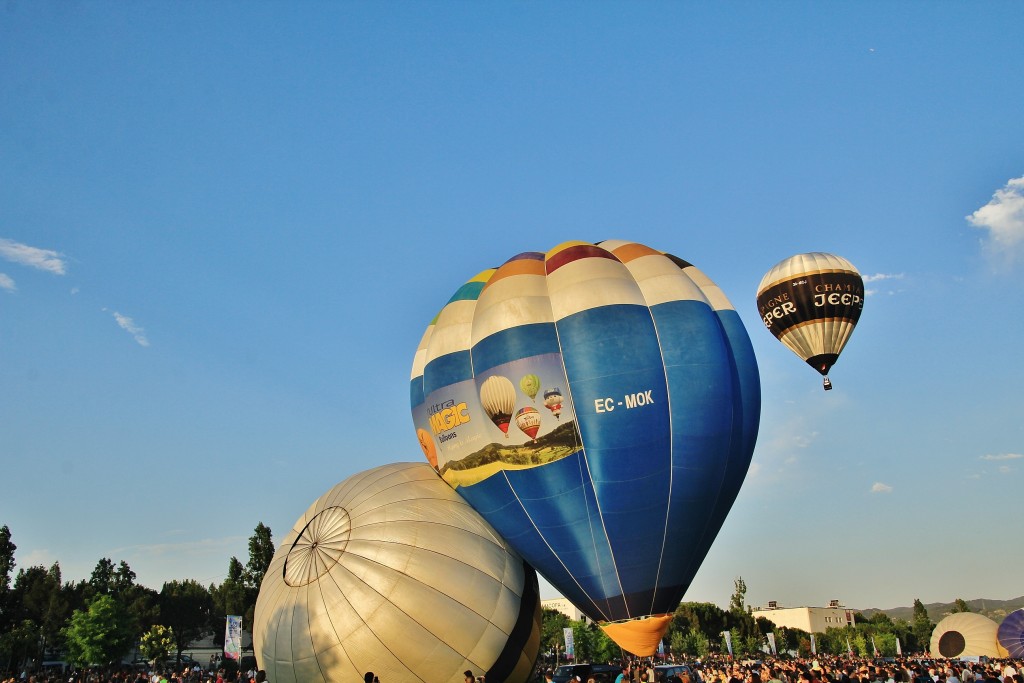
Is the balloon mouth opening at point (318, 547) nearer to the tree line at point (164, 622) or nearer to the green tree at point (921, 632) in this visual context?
the tree line at point (164, 622)

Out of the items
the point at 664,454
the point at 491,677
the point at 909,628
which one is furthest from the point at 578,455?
the point at 909,628

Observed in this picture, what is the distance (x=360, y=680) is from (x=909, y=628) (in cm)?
12162

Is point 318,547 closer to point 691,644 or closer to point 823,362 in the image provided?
point 823,362

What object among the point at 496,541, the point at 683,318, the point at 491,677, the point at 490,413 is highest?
the point at 683,318

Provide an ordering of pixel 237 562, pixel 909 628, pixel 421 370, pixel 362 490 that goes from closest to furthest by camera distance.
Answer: pixel 362 490 < pixel 421 370 < pixel 237 562 < pixel 909 628

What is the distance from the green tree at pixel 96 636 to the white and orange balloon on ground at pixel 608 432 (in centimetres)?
4459

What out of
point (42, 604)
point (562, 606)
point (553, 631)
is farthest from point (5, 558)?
point (562, 606)

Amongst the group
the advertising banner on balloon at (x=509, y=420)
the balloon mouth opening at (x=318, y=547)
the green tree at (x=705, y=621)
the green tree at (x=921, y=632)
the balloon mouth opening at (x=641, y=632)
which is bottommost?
the green tree at (x=921, y=632)

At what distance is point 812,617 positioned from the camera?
11669 centimetres

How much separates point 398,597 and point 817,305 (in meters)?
17.1

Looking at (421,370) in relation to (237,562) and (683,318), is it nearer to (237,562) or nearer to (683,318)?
(683,318)

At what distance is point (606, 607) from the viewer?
18.5 m

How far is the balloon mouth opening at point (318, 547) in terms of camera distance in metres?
18.9

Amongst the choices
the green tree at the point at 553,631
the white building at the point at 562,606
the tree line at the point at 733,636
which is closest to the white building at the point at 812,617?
the tree line at the point at 733,636
